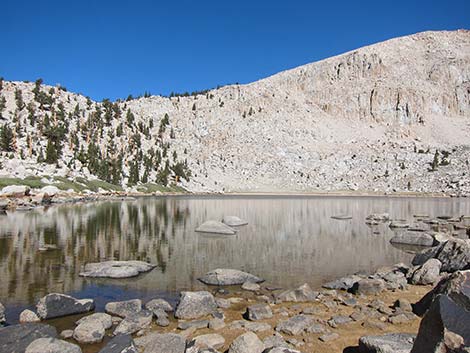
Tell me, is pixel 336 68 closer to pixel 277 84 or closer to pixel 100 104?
pixel 277 84

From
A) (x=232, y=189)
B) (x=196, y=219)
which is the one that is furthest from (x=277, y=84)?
(x=196, y=219)

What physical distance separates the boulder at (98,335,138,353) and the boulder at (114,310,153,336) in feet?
4.55

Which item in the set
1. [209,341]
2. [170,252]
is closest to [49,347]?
[209,341]

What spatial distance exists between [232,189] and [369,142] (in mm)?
52786

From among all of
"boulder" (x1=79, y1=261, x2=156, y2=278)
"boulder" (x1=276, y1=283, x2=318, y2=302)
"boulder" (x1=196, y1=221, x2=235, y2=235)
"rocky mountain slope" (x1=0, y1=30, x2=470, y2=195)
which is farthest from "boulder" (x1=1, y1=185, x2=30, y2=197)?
"boulder" (x1=276, y1=283, x2=318, y2=302)

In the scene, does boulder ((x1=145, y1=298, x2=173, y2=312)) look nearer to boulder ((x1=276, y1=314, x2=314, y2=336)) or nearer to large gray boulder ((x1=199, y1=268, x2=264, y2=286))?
large gray boulder ((x1=199, y1=268, x2=264, y2=286))

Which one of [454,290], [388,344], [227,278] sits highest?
[454,290]

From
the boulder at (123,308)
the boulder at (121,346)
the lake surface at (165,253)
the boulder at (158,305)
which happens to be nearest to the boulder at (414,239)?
the lake surface at (165,253)

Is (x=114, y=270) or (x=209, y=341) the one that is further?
(x=114, y=270)

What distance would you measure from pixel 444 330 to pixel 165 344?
5.94m

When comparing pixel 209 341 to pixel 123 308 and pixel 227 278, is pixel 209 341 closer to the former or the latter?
pixel 123 308

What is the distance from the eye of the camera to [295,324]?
10477mm

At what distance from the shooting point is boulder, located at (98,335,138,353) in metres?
8.27

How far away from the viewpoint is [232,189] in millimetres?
109438
